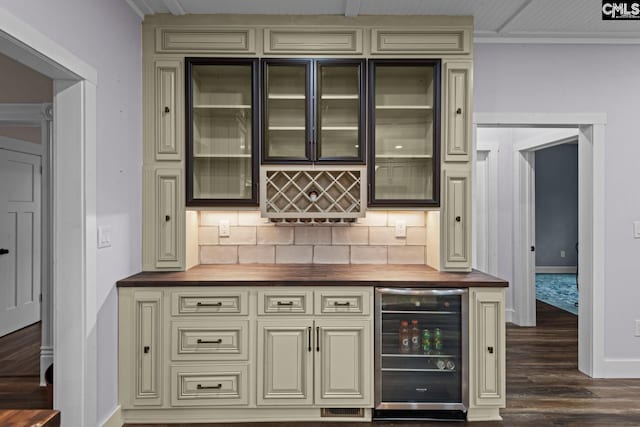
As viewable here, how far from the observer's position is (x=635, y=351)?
3.29 meters

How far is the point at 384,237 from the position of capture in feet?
10.8

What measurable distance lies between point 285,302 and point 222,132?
1.34 meters

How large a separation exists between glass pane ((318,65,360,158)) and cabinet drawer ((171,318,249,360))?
1357 millimetres

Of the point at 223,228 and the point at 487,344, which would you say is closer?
the point at 487,344

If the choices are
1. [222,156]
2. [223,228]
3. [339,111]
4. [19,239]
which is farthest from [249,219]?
[19,239]

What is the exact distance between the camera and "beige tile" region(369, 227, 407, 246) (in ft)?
10.8

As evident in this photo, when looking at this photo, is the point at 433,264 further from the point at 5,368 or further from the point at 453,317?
the point at 5,368

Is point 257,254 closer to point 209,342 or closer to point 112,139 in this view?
point 209,342

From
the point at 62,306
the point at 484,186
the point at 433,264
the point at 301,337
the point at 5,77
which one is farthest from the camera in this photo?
the point at 484,186

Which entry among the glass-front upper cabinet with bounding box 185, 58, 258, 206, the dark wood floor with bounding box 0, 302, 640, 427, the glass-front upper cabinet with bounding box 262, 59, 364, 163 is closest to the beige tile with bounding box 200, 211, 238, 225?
the glass-front upper cabinet with bounding box 185, 58, 258, 206

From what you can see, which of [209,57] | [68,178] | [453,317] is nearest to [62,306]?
[68,178]

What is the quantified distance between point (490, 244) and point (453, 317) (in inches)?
98.0

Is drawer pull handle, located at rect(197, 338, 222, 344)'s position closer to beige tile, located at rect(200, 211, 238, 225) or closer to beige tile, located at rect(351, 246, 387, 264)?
beige tile, located at rect(200, 211, 238, 225)

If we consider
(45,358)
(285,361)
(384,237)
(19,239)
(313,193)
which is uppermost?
(313,193)
